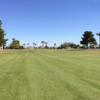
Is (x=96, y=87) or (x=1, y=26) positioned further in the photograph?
(x=1, y=26)

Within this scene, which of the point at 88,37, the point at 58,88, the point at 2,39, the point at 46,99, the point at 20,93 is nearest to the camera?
the point at 46,99

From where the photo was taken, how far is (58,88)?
439cm

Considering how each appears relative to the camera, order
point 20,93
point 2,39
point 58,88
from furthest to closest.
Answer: point 2,39 → point 58,88 → point 20,93

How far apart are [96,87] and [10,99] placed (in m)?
3.43

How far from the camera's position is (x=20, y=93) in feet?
13.0

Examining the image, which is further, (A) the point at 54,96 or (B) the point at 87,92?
(B) the point at 87,92

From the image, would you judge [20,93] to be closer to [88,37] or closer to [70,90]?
[70,90]

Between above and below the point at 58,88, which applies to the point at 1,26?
above

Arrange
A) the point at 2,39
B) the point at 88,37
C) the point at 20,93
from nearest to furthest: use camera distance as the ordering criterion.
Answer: the point at 20,93 < the point at 2,39 < the point at 88,37

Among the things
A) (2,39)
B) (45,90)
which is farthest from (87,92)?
(2,39)

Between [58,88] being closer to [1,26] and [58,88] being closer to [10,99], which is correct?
[10,99]

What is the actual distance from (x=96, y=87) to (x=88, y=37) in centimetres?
7366

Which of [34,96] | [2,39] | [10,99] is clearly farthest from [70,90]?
[2,39]

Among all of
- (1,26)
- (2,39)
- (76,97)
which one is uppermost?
(1,26)
